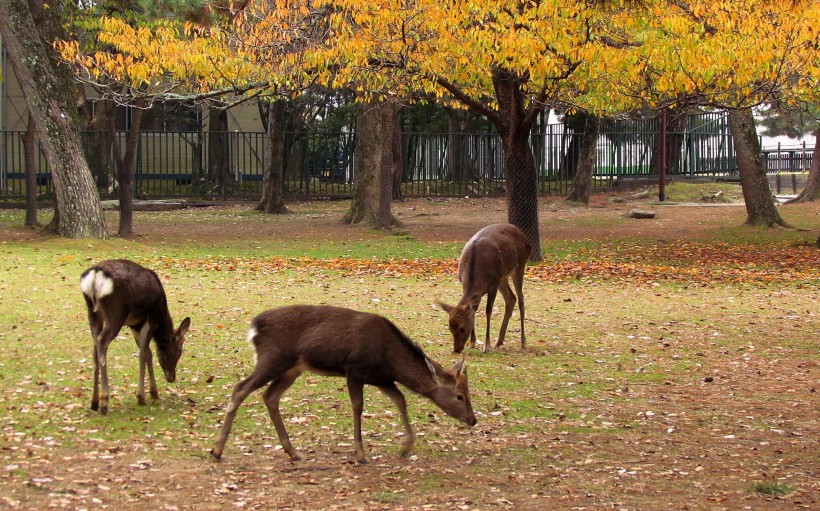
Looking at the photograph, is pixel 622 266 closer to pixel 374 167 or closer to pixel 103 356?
pixel 374 167

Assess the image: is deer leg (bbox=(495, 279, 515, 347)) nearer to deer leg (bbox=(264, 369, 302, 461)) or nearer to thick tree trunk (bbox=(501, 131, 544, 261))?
deer leg (bbox=(264, 369, 302, 461))

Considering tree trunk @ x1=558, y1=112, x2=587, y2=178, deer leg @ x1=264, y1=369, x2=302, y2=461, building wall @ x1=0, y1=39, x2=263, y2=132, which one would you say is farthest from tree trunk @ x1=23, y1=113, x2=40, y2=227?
tree trunk @ x1=558, y1=112, x2=587, y2=178

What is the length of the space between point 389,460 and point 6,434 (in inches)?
96.8

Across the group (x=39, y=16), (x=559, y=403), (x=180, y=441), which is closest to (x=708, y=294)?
(x=559, y=403)

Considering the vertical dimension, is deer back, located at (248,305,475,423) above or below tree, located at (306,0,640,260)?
below

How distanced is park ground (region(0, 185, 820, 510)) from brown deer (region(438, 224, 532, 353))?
38 centimetres

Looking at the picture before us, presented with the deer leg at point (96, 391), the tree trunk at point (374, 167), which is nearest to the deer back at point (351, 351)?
the deer leg at point (96, 391)

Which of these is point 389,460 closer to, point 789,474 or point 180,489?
point 180,489

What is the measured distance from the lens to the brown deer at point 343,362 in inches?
249

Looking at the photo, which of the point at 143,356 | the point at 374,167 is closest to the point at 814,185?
the point at 374,167

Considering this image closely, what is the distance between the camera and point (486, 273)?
32.7 ft

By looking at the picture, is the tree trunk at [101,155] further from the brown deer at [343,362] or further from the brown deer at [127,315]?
the brown deer at [343,362]

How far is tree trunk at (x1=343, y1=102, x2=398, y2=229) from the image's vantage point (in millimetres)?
23859

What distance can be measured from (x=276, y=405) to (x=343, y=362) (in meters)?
0.52
